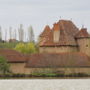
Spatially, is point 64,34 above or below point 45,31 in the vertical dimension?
below

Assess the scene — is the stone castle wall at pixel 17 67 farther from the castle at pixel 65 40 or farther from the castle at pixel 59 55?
the castle at pixel 65 40

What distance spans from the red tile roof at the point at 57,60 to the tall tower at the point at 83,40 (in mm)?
6001

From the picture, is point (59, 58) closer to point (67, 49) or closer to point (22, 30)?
point (67, 49)

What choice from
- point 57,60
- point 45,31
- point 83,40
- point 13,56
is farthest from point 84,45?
point 13,56

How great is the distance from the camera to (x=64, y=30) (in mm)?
96312

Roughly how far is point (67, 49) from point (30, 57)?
813cm

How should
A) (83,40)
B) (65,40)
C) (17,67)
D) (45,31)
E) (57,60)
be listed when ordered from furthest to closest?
(45,31) → (83,40) → (65,40) → (57,60) → (17,67)

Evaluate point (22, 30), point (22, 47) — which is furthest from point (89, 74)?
point (22, 30)

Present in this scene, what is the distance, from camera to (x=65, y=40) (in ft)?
314

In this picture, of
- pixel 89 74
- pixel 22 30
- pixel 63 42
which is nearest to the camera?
pixel 89 74

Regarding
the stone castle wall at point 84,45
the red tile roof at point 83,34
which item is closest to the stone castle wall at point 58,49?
the stone castle wall at point 84,45

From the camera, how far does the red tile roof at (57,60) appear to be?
88.4m

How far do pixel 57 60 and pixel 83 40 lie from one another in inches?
365

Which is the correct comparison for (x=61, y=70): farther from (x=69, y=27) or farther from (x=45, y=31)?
(x=45, y=31)
